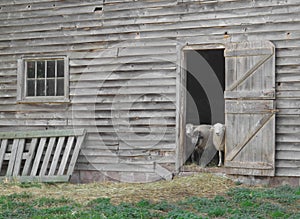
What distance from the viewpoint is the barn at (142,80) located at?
9.51 metres

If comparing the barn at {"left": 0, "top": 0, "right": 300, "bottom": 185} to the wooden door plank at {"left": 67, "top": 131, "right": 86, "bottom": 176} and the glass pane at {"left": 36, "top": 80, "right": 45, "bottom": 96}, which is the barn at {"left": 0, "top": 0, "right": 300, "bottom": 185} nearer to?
the glass pane at {"left": 36, "top": 80, "right": 45, "bottom": 96}

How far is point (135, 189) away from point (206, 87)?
20.2 feet

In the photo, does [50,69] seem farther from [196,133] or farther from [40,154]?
[196,133]

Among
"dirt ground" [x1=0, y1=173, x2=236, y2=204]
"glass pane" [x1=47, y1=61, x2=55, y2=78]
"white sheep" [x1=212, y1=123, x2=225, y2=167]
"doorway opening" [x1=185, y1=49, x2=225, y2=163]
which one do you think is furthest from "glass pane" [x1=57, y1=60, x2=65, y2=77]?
"doorway opening" [x1=185, y1=49, x2=225, y2=163]

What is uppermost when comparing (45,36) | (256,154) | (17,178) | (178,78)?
(45,36)

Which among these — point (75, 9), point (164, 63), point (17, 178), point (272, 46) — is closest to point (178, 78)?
point (164, 63)

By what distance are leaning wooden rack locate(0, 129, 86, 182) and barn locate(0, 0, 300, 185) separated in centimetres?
5

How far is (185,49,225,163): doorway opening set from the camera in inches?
574

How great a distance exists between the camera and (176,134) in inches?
405

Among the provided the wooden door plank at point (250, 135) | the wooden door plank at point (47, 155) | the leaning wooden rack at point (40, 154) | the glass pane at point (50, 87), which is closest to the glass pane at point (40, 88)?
the glass pane at point (50, 87)

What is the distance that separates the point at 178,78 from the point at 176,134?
43.3 inches

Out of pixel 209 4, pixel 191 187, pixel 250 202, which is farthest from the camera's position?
pixel 209 4

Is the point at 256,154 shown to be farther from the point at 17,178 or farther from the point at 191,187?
the point at 17,178

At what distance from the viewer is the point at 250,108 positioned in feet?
31.7
